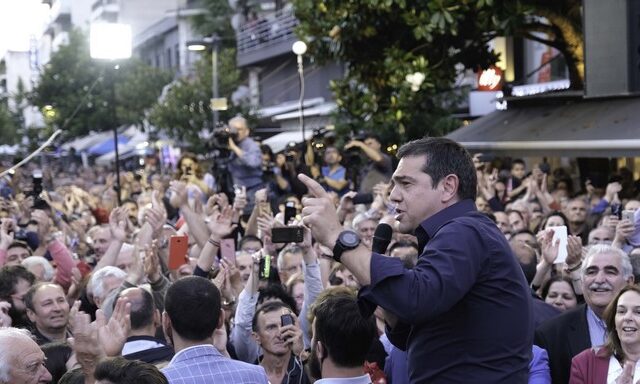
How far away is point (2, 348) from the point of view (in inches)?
213

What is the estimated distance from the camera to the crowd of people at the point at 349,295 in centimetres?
Answer: 405

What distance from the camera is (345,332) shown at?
5.21m

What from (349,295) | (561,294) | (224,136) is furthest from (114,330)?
(224,136)

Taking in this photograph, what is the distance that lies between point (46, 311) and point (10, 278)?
80cm

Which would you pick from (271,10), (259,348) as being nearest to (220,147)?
(259,348)

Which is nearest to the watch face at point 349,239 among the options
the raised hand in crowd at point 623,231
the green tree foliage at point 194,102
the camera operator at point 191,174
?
the raised hand in crowd at point 623,231

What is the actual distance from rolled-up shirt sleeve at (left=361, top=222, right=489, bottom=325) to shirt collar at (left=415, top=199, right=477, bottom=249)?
13cm

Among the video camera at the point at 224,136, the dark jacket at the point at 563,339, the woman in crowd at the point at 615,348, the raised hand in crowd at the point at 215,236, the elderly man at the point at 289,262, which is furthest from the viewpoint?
the video camera at the point at 224,136

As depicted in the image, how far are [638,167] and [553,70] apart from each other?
651 centimetres

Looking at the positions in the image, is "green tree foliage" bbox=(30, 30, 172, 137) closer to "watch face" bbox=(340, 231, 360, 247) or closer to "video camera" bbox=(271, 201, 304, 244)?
"video camera" bbox=(271, 201, 304, 244)

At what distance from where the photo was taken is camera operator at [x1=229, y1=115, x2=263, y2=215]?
14.1 meters

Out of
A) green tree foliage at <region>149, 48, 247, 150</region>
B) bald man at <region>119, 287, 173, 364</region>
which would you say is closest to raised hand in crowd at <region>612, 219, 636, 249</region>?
bald man at <region>119, 287, 173, 364</region>

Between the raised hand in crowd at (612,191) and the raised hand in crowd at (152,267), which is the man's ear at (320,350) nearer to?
the raised hand in crowd at (152,267)

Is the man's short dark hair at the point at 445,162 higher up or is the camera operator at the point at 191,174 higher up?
the man's short dark hair at the point at 445,162
